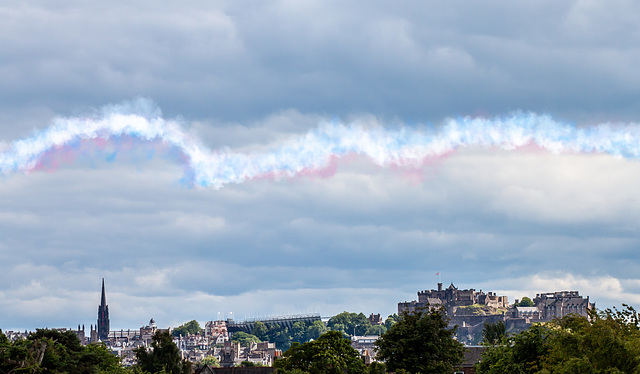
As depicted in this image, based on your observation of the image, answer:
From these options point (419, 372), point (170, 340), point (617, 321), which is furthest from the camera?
point (170, 340)

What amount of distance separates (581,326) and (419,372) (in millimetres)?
29127

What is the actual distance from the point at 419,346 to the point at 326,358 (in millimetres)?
9804

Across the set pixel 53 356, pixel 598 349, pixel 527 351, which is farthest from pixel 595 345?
pixel 53 356

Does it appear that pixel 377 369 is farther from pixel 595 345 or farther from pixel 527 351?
pixel 595 345

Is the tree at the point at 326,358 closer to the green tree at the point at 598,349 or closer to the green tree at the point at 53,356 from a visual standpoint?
the green tree at the point at 53,356

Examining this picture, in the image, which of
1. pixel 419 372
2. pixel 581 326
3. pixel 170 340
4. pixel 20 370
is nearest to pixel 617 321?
pixel 581 326

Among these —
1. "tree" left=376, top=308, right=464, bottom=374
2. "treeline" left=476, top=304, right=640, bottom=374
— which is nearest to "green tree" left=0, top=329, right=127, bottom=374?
"tree" left=376, top=308, right=464, bottom=374

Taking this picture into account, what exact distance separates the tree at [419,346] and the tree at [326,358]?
134 inches

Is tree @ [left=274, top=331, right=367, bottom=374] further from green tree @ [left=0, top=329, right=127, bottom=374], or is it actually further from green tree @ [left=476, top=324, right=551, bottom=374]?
green tree @ [left=0, top=329, right=127, bottom=374]

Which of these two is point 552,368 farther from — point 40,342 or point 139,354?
point 139,354

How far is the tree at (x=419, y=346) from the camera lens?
93.8 meters

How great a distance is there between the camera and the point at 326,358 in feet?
303

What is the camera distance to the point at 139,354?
359ft

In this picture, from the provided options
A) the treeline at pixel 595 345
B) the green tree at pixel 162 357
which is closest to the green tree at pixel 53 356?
the green tree at pixel 162 357
